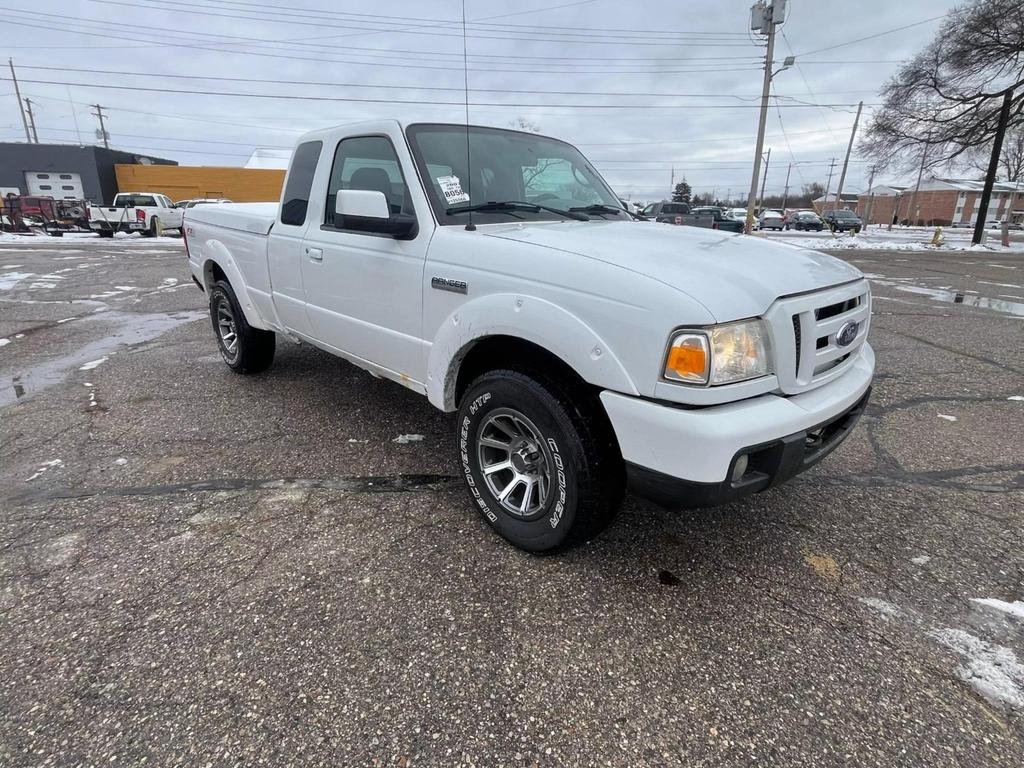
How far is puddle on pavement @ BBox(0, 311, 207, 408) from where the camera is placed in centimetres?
482

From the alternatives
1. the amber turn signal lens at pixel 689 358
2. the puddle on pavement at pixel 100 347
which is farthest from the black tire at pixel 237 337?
the amber turn signal lens at pixel 689 358

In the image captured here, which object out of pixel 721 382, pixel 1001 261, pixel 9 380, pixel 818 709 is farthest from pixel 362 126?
pixel 1001 261

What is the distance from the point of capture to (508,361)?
101 inches

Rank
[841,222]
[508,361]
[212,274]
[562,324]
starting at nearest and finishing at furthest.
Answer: [562,324]
[508,361]
[212,274]
[841,222]

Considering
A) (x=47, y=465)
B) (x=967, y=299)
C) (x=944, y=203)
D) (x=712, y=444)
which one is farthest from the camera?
(x=944, y=203)

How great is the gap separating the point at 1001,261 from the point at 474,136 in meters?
21.1

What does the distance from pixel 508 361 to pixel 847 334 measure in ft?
4.74

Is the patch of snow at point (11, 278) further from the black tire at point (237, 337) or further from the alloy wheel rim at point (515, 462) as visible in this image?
the alloy wheel rim at point (515, 462)

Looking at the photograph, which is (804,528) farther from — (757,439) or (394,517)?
(394,517)

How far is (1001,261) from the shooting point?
17.6 metres

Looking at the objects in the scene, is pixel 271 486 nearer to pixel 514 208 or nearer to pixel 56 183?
pixel 514 208

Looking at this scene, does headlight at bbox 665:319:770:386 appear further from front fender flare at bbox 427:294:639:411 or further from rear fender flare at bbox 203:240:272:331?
rear fender flare at bbox 203:240:272:331

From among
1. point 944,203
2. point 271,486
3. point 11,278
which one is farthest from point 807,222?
point 944,203

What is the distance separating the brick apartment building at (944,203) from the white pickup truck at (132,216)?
73525mm
